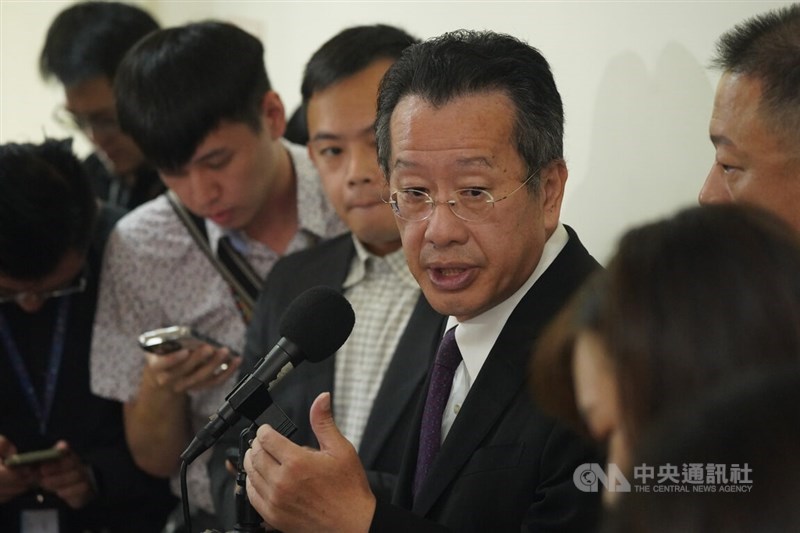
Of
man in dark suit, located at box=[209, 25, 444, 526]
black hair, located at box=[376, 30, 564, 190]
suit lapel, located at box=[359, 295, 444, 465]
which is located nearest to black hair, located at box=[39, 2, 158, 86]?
man in dark suit, located at box=[209, 25, 444, 526]

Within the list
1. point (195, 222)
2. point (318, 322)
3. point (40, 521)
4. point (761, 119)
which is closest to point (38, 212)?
point (195, 222)

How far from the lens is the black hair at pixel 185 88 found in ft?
7.72

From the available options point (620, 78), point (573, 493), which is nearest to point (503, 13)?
point (620, 78)

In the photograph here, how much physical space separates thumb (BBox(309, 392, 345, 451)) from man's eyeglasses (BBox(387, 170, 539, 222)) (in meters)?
0.35

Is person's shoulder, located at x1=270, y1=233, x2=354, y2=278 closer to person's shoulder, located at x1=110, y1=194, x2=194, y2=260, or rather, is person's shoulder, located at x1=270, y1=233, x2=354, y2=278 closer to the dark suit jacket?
the dark suit jacket

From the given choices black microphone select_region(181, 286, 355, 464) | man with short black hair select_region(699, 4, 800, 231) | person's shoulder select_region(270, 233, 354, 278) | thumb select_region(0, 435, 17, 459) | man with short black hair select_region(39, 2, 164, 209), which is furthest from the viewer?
man with short black hair select_region(39, 2, 164, 209)

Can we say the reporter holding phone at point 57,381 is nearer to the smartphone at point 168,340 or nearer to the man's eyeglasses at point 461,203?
the smartphone at point 168,340

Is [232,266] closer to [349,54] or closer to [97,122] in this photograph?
[349,54]

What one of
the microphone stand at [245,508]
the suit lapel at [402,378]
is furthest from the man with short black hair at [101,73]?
the microphone stand at [245,508]

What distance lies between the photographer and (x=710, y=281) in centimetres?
93

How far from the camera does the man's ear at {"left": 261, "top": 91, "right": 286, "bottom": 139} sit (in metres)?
2.48

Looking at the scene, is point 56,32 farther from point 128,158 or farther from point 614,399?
point 614,399

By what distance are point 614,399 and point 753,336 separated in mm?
134

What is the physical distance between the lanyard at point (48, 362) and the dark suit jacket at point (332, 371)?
0.54 metres
